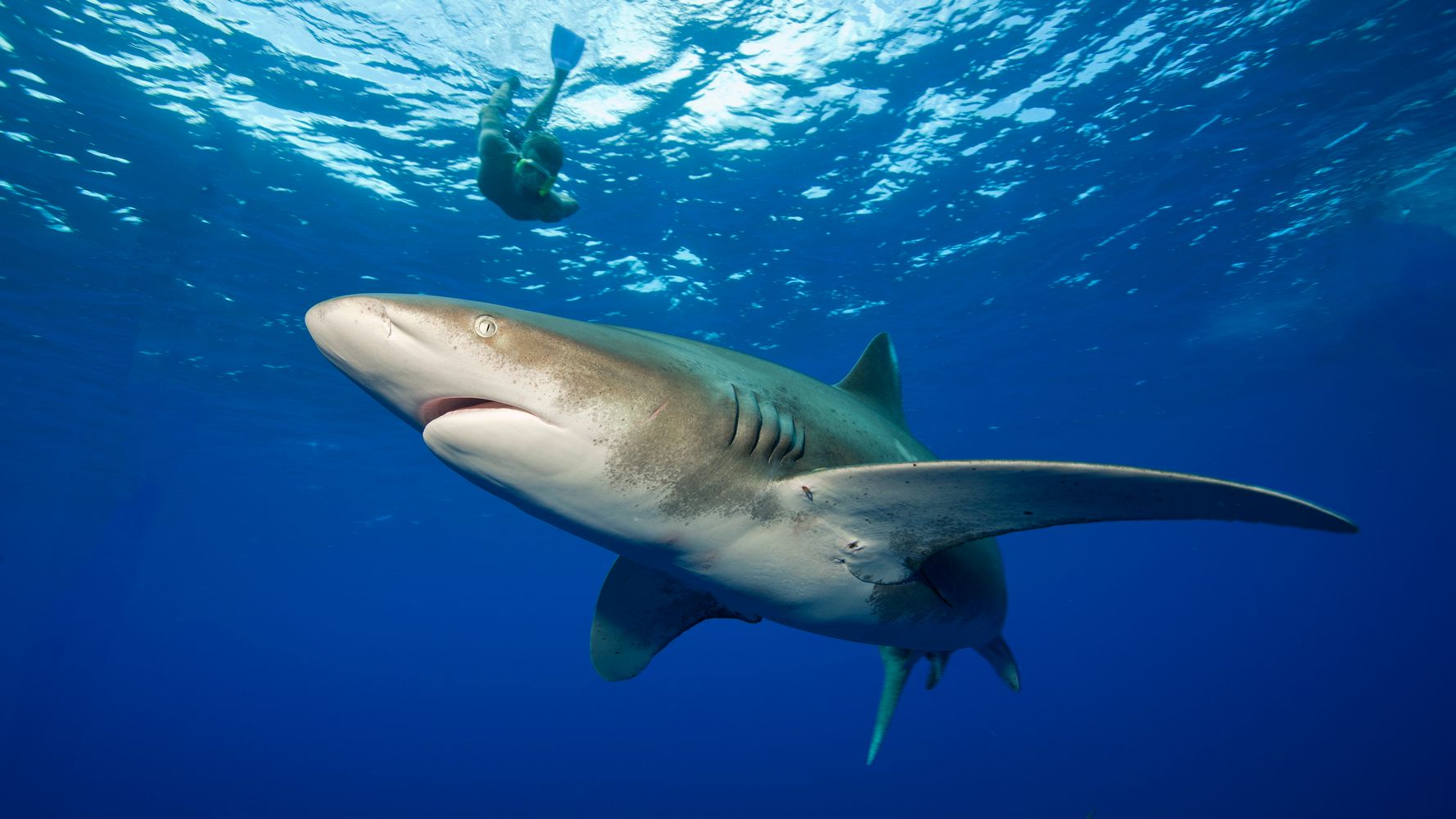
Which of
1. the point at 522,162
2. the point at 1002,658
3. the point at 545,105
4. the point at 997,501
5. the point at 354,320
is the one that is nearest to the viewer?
the point at 354,320

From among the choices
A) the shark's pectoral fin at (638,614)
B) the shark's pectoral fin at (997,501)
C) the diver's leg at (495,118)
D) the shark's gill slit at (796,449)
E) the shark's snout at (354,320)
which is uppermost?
the diver's leg at (495,118)

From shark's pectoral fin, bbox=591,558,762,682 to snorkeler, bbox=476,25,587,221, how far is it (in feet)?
17.4

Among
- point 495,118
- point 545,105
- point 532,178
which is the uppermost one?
point 545,105

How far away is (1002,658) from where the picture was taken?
5043 mm

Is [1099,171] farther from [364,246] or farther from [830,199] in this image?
[364,246]

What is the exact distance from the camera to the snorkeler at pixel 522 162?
286 inches

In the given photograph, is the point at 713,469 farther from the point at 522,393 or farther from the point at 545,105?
the point at 545,105

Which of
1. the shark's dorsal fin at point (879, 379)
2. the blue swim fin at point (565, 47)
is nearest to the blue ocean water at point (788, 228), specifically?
the blue swim fin at point (565, 47)

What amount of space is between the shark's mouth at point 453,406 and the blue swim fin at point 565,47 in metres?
8.33

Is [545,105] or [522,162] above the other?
[545,105]

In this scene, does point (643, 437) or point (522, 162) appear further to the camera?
point (522, 162)

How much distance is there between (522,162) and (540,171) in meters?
0.20

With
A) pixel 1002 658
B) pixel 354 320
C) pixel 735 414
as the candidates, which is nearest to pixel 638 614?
pixel 735 414

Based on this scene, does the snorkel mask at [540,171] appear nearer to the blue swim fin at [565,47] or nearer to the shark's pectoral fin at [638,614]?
the blue swim fin at [565,47]
